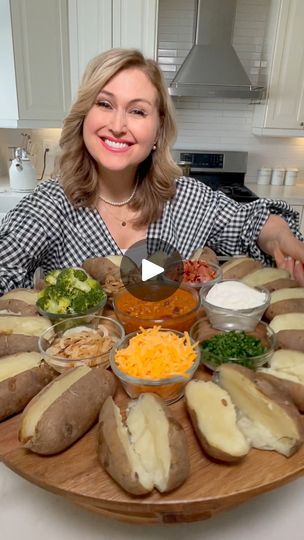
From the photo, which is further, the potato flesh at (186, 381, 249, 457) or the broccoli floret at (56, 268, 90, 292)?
the broccoli floret at (56, 268, 90, 292)

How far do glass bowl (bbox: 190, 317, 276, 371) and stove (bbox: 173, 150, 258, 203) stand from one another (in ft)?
8.08

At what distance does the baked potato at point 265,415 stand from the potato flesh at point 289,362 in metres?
0.06

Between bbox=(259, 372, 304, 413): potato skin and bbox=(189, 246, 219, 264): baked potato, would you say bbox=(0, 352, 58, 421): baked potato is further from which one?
bbox=(189, 246, 219, 264): baked potato

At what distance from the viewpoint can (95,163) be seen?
1.54 metres

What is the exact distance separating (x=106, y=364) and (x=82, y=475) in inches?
8.9

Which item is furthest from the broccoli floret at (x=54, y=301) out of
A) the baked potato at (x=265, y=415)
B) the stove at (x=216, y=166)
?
the stove at (x=216, y=166)

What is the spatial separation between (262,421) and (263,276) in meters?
0.53

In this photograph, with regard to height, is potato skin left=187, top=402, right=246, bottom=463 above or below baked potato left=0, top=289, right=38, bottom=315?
above

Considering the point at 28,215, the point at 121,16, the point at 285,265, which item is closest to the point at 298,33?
the point at 121,16

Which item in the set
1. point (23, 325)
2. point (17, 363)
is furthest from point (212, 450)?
point (23, 325)

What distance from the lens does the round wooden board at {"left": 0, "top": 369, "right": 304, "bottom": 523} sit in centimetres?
55
